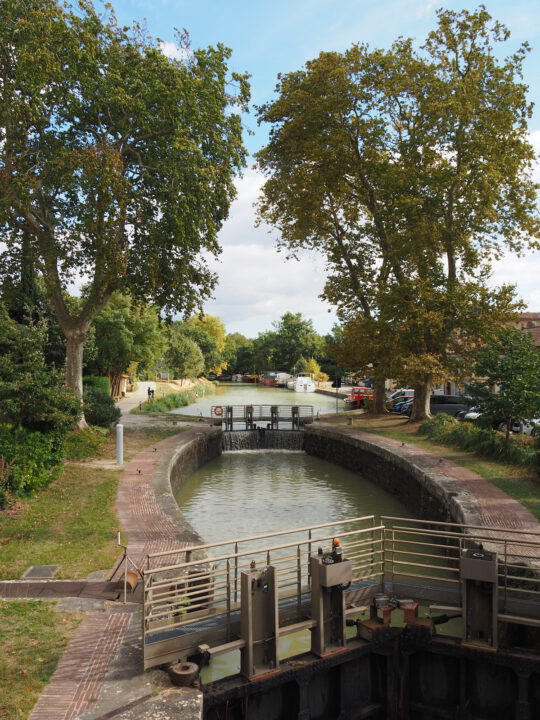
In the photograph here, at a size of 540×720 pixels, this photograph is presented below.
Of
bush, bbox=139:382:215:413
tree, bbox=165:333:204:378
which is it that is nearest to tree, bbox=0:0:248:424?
bush, bbox=139:382:215:413

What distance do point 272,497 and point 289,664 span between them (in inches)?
464

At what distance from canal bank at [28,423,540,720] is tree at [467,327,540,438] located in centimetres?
247

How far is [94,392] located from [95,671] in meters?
19.2

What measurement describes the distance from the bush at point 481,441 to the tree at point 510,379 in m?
0.59

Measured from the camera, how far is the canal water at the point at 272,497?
15.9 meters

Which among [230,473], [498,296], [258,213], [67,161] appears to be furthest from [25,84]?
[498,296]

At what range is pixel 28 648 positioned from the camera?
22.5 ft

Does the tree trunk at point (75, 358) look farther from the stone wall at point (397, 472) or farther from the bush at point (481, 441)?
the bush at point (481, 441)

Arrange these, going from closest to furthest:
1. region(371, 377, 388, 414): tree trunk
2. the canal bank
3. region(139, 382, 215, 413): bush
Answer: the canal bank < region(371, 377, 388, 414): tree trunk < region(139, 382, 215, 413): bush

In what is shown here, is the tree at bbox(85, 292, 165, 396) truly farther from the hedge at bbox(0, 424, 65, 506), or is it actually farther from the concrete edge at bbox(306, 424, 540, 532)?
the hedge at bbox(0, 424, 65, 506)

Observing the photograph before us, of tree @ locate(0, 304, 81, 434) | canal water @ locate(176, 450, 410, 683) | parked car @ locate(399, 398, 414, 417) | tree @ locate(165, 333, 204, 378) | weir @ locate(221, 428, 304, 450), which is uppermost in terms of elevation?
tree @ locate(165, 333, 204, 378)

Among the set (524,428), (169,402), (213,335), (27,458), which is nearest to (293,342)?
(213,335)

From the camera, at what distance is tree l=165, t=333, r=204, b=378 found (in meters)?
66.7

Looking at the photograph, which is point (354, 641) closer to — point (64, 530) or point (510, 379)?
point (64, 530)
